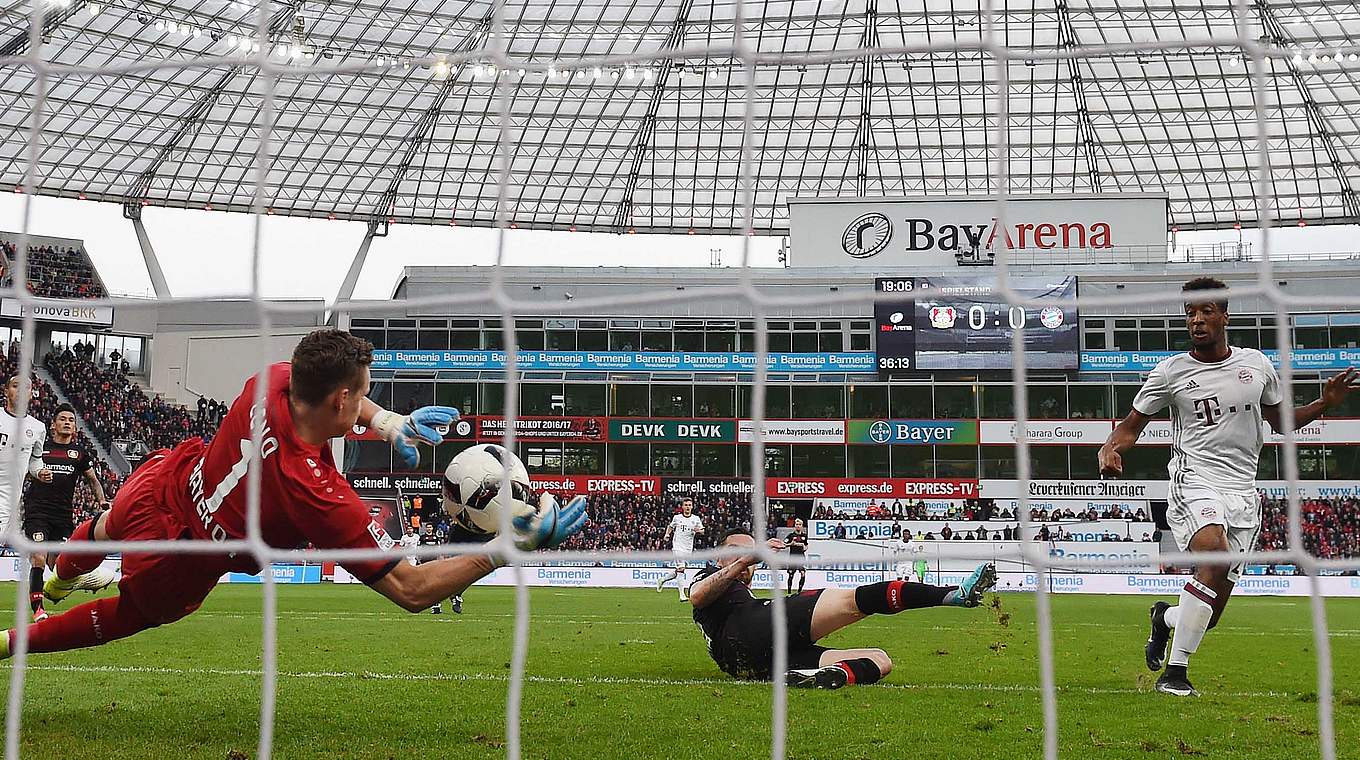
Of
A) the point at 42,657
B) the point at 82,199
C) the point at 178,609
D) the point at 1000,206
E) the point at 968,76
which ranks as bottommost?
the point at 42,657

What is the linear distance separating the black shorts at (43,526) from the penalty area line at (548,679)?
10.7 ft

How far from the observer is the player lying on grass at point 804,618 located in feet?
18.2

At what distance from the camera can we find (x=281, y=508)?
167 inches

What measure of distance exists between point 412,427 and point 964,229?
110 ft

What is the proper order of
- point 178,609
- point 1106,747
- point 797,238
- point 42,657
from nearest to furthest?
point 1106,747, point 178,609, point 42,657, point 797,238

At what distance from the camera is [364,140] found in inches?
1459

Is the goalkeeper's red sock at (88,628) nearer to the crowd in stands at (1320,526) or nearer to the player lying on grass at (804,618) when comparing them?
the player lying on grass at (804,618)

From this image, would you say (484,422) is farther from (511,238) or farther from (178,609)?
(178,609)

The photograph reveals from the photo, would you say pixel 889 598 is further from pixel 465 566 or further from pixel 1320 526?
pixel 1320 526

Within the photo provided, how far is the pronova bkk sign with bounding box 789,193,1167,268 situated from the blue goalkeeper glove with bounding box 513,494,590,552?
108ft

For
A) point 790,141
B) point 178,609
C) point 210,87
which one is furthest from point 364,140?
point 178,609

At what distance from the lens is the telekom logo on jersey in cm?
425

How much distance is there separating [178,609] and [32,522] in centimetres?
560

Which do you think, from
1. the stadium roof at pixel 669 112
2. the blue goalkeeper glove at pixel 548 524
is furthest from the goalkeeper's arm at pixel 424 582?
the stadium roof at pixel 669 112
